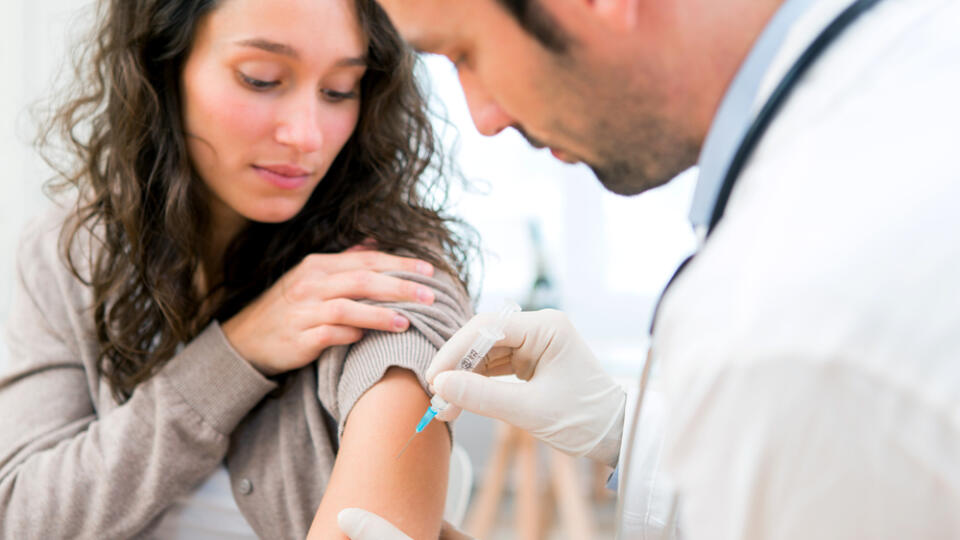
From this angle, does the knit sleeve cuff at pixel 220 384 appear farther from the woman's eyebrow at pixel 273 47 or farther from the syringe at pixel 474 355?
the woman's eyebrow at pixel 273 47

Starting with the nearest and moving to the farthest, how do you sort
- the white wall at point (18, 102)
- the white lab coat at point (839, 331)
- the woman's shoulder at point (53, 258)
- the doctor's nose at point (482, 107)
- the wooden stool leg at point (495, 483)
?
the white lab coat at point (839, 331)
the doctor's nose at point (482, 107)
the woman's shoulder at point (53, 258)
the wooden stool leg at point (495, 483)
the white wall at point (18, 102)

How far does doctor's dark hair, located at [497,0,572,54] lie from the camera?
0.72 meters

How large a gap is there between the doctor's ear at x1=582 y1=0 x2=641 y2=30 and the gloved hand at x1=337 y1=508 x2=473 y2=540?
0.59 m

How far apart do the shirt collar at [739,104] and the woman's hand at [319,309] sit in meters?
0.54

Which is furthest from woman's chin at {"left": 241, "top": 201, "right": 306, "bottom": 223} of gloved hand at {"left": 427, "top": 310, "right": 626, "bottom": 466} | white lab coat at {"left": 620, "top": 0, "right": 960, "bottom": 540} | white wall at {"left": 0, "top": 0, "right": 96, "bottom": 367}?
white wall at {"left": 0, "top": 0, "right": 96, "bottom": 367}

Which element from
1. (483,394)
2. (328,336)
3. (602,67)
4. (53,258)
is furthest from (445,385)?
(53,258)

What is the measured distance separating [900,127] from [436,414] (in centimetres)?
64

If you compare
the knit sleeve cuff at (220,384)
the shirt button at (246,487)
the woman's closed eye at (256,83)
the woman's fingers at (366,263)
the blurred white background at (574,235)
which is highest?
the woman's closed eye at (256,83)

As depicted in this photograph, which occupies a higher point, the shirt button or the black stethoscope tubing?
the black stethoscope tubing

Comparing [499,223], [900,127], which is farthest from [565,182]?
[900,127]

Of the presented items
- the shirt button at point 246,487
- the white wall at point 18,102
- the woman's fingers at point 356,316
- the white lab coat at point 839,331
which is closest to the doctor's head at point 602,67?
the white lab coat at point 839,331

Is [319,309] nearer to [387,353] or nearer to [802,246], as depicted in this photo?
[387,353]

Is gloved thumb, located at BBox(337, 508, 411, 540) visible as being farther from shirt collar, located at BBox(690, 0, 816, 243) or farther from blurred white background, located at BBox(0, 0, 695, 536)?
blurred white background, located at BBox(0, 0, 695, 536)

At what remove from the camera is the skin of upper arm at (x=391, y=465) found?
1.02 metres
